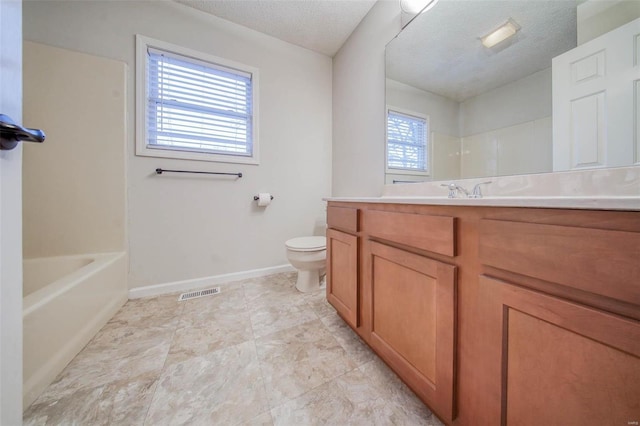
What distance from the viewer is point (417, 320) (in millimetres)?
743

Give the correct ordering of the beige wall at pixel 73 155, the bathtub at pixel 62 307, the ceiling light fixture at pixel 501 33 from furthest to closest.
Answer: the beige wall at pixel 73 155 < the ceiling light fixture at pixel 501 33 < the bathtub at pixel 62 307

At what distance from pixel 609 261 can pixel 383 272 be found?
24.1 inches

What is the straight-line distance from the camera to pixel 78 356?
1053 mm

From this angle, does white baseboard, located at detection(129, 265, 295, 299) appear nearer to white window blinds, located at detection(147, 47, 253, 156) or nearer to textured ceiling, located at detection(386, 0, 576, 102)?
white window blinds, located at detection(147, 47, 253, 156)

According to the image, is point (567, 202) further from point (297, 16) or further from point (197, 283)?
point (297, 16)

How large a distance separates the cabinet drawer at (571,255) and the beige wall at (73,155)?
225cm

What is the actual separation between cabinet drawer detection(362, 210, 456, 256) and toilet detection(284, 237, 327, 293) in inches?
29.7

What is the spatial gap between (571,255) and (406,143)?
4.30 ft

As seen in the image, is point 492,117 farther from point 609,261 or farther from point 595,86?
point 609,261

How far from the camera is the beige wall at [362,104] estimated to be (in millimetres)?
1716

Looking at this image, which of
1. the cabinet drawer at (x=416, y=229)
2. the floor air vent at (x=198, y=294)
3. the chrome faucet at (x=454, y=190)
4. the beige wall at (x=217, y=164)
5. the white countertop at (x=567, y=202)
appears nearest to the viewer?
the white countertop at (x=567, y=202)

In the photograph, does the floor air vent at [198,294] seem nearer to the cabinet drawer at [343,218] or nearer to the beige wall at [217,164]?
the beige wall at [217,164]

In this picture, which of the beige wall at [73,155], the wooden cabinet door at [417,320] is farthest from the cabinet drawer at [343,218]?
the beige wall at [73,155]

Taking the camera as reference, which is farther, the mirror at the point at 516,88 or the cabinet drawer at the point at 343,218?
the cabinet drawer at the point at 343,218
